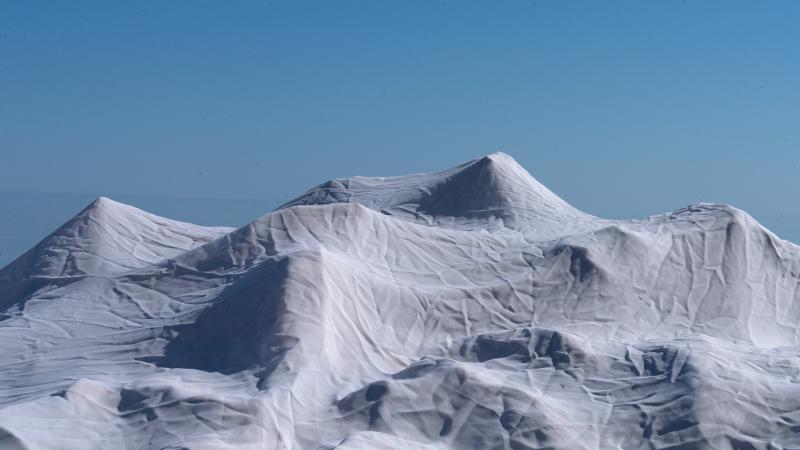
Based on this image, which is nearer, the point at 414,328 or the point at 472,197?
the point at 414,328

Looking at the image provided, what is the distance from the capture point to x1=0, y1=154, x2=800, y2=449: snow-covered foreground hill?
1409 centimetres

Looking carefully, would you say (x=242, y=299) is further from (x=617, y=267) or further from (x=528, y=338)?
(x=617, y=267)

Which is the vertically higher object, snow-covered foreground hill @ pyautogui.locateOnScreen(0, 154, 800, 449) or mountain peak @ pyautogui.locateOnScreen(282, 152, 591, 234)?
mountain peak @ pyautogui.locateOnScreen(282, 152, 591, 234)

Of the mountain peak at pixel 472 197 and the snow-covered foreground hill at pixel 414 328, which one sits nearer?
the snow-covered foreground hill at pixel 414 328

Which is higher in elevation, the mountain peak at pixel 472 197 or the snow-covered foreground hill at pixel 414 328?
the mountain peak at pixel 472 197

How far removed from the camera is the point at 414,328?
58.5ft

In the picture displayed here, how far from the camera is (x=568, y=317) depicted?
60.7 feet

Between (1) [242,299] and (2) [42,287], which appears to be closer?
(1) [242,299]

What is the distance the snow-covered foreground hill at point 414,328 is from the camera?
46.2 feet

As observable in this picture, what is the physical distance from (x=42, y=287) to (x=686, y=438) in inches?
503

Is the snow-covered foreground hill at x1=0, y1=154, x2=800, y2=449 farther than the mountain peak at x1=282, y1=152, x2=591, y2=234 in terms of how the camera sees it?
No

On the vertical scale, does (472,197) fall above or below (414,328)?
above

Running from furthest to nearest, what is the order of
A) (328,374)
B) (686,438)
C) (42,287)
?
(42,287) < (328,374) < (686,438)

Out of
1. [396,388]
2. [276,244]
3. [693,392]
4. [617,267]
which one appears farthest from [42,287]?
[693,392]
